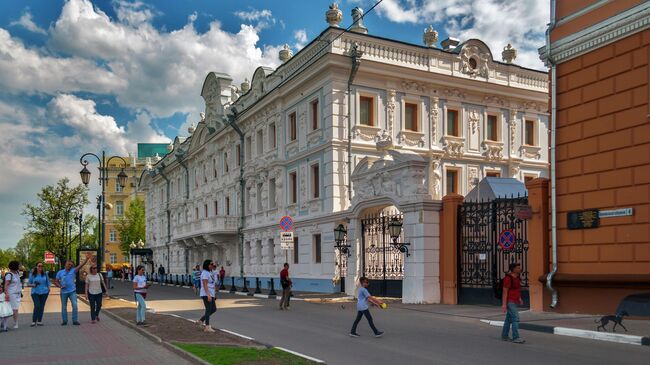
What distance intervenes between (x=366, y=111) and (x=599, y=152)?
16171 millimetres

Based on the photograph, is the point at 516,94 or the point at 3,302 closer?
the point at 3,302

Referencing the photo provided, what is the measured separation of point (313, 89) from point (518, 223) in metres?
15.2

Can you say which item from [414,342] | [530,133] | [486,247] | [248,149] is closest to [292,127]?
[248,149]

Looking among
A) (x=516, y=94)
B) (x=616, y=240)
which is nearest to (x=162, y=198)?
(x=516, y=94)

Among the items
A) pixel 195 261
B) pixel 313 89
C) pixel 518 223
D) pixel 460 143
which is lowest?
pixel 195 261

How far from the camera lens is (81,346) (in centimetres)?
1294

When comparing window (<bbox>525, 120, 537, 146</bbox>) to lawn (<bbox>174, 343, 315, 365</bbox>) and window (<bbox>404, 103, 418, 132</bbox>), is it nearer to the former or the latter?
window (<bbox>404, 103, 418, 132</bbox>)

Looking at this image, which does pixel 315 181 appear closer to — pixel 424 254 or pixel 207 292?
pixel 424 254

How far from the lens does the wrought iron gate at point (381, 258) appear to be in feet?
81.9

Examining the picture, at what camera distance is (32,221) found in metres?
55.6

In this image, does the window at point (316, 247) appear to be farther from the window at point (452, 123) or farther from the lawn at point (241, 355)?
the lawn at point (241, 355)

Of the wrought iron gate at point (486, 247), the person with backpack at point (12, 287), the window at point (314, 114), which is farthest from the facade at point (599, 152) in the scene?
the window at point (314, 114)

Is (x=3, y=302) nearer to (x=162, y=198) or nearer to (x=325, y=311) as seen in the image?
(x=325, y=311)

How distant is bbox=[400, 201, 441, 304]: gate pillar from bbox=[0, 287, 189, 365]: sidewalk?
375 inches
